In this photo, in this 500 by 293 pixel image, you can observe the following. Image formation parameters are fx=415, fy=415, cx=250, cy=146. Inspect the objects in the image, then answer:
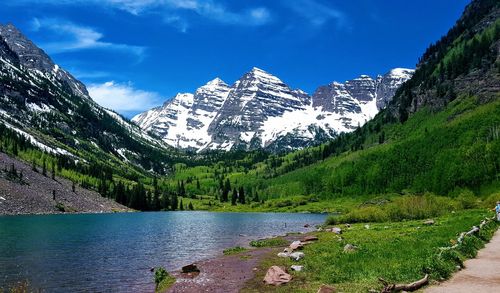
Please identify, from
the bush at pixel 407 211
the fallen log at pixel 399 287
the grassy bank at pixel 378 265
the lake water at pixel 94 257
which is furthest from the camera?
the bush at pixel 407 211

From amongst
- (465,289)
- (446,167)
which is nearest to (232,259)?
(465,289)

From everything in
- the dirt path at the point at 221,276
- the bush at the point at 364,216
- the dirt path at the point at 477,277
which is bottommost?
the dirt path at the point at 221,276

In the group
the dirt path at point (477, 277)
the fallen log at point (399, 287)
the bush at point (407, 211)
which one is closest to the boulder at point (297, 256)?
the dirt path at point (477, 277)

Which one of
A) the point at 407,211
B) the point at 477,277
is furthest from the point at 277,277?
the point at 407,211

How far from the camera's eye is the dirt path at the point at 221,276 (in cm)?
3819

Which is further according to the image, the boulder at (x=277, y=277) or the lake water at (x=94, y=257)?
the lake water at (x=94, y=257)

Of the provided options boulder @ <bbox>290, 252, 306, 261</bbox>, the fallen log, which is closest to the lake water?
boulder @ <bbox>290, 252, 306, 261</bbox>

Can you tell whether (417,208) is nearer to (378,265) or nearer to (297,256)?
(297,256)

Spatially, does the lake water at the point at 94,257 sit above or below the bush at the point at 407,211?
below

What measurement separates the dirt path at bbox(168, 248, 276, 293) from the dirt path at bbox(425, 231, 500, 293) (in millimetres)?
17247

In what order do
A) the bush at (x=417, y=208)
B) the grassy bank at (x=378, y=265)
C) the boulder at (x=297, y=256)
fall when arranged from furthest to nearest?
the bush at (x=417, y=208) < the boulder at (x=297, y=256) < the grassy bank at (x=378, y=265)

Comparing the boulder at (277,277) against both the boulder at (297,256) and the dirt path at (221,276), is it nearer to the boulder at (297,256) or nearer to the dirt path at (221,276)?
the dirt path at (221,276)

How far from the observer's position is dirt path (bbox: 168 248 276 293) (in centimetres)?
3819

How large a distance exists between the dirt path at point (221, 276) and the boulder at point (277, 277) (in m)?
2.68
